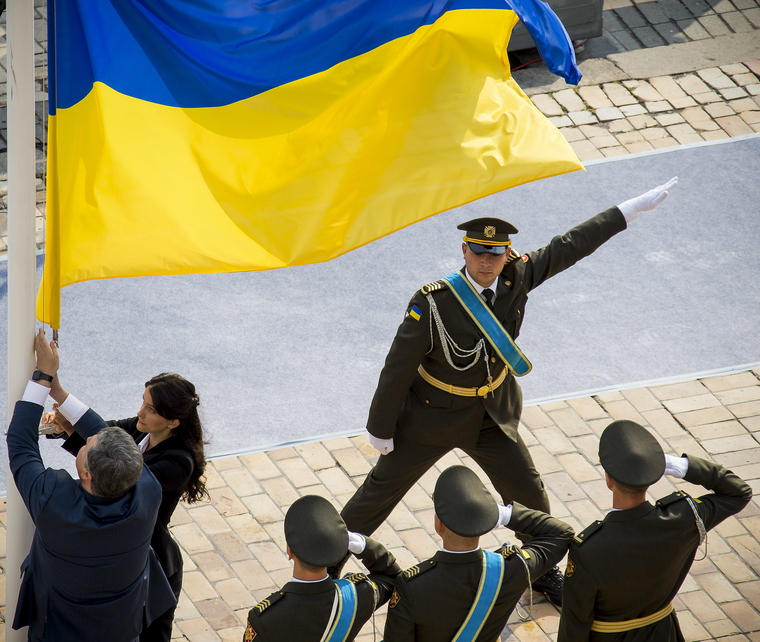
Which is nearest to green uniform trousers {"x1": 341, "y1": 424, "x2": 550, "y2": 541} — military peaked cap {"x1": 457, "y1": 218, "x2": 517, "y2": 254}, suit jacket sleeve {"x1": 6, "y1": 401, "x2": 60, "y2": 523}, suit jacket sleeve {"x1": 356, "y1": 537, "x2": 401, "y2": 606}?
military peaked cap {"x1": 457, "y1": 218, "x2": 517, "y2": 254}

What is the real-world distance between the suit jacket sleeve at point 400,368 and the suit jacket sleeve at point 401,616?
1376 millimetres

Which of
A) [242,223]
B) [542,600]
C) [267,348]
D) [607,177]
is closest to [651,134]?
[607,177]

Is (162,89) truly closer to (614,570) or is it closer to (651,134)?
(614,570)

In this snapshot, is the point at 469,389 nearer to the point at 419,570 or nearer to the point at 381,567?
the point at 381,567

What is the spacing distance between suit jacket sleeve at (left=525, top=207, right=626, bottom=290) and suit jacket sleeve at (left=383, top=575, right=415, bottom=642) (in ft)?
6.41

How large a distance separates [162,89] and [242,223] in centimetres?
63

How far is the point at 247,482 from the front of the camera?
601 centimetres

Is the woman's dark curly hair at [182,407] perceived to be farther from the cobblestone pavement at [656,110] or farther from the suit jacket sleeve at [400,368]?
the cobblestone pavement at [656,110]

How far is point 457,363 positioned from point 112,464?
6.60 ft

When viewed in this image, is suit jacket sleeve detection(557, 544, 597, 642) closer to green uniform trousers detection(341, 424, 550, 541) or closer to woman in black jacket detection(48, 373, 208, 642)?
green uniform trousers detection(341, 424, 550, 541)

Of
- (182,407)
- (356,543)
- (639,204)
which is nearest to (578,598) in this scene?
(356,543)

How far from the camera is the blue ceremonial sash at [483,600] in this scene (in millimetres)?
3742

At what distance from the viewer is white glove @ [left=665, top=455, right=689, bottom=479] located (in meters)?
4.10

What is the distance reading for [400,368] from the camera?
5.00 m
